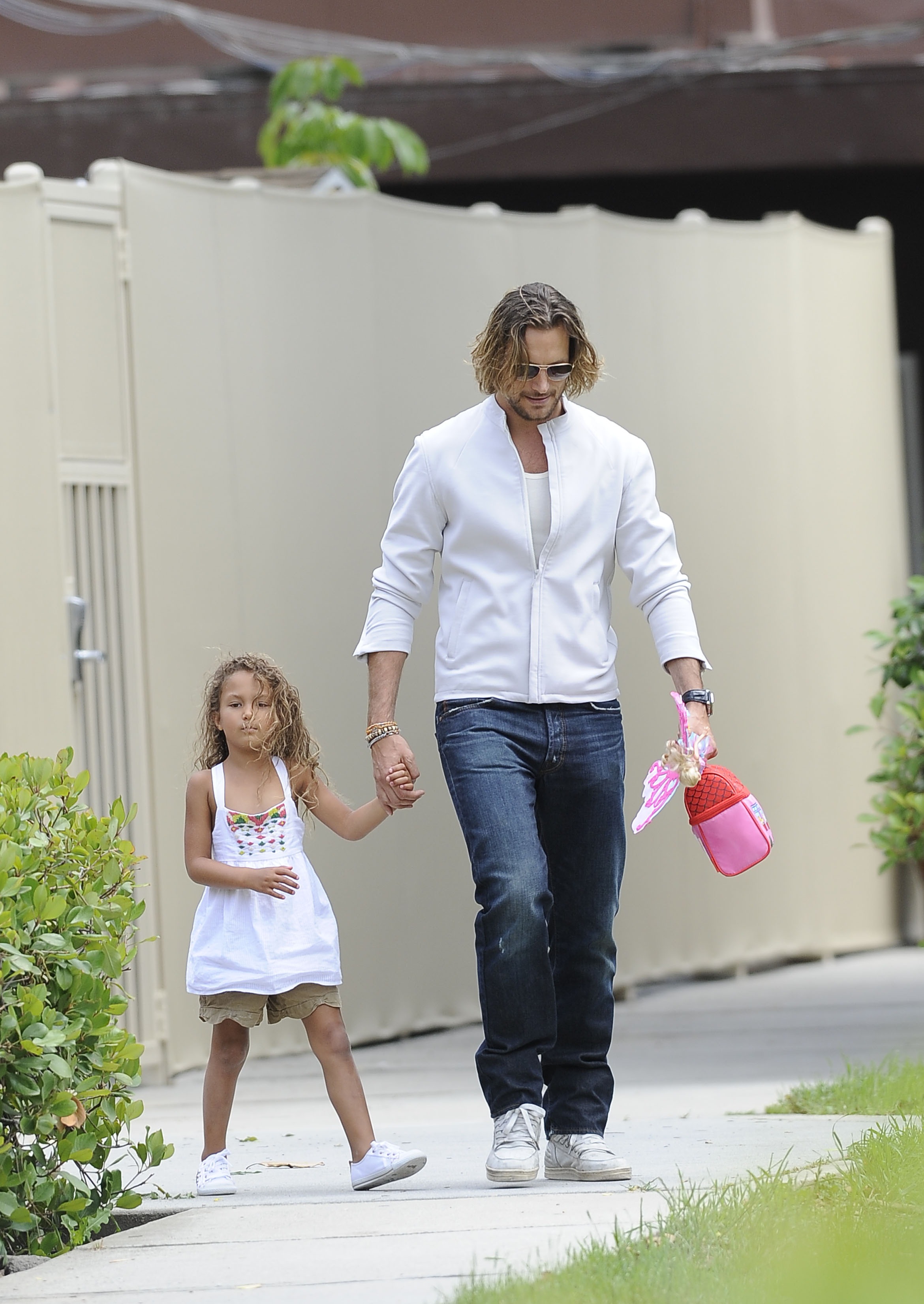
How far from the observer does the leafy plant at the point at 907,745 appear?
5.59 m

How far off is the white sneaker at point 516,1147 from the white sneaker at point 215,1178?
55 centimetres

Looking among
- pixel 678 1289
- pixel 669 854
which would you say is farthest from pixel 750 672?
pixel 678 1289

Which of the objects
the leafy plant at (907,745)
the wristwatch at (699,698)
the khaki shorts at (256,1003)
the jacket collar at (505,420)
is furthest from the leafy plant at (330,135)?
the khaki shorts at (256,1003)

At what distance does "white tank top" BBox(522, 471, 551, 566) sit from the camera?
3.85 metres

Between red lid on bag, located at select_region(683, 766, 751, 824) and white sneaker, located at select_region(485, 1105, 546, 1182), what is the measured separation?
65 cm

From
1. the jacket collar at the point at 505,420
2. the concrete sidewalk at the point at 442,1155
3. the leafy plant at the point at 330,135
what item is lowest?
the concrete sidewalk at the point at 442,1155

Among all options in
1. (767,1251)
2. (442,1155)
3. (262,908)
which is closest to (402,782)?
(262,908)

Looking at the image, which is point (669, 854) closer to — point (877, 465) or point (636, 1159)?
point (877, 465)

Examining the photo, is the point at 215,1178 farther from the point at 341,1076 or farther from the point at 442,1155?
the point at 442,1155

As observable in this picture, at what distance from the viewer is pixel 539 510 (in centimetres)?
387

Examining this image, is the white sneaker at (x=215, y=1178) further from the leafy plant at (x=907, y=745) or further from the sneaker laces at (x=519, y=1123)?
the leafy plant at (x=907, y=745)

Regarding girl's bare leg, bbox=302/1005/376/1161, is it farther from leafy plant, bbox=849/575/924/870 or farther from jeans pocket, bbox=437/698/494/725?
leafy plant, bbox=849/575/924/870

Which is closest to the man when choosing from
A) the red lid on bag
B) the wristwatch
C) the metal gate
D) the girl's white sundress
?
the wristwatch

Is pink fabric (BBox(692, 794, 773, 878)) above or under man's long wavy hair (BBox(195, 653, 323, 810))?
under
